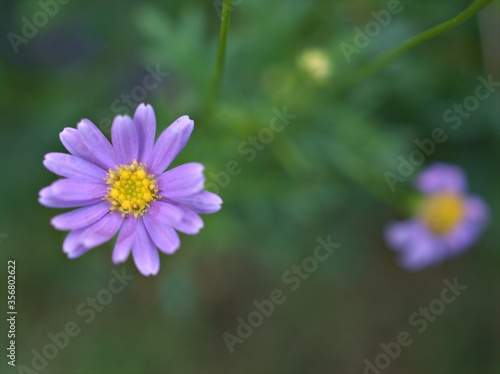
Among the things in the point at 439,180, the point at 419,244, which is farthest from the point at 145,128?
the point at 419,244

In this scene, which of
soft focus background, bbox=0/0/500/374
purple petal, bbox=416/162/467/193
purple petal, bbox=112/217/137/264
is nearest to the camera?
purple petal, bbox=112/217/137/264

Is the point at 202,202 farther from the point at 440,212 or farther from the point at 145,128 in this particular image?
the point at 440,212

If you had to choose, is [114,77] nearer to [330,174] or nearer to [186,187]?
[330,174]

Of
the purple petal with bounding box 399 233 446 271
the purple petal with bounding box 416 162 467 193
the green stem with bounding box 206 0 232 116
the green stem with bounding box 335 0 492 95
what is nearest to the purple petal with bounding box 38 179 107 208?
the green stem with bounding box 206 0 232 116

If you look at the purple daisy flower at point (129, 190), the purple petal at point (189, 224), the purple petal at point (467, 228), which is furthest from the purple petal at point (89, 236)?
the purple petal at point (467, 228)

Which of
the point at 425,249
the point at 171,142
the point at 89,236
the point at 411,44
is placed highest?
the point at 411,44

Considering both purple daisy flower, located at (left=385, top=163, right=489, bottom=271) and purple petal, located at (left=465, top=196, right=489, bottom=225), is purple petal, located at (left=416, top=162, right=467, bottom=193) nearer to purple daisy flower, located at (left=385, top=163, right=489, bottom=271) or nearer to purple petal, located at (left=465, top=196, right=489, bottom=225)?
purple daisy flower, located at (left=385, top=163, right=489, bottom=271)

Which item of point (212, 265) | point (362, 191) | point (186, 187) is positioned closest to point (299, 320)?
point (212, 265)
